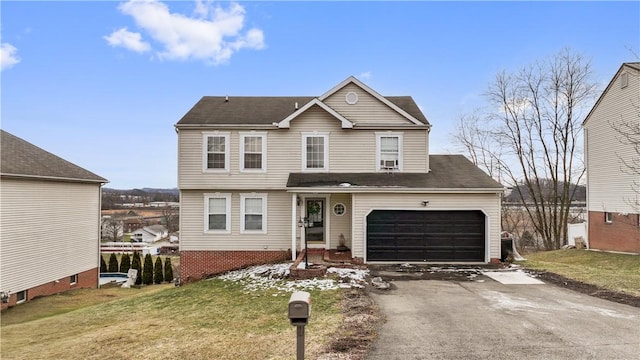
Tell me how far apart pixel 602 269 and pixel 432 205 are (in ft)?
21.6

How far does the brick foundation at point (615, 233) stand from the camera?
17734 millimetres

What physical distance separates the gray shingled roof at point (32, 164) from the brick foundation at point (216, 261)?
774cm

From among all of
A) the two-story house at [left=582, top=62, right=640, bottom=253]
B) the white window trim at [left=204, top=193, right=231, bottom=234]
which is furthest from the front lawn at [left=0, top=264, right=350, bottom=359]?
the two-story house at [left=582, top=62, right=640, bottom=253]

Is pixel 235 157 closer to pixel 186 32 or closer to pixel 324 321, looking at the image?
pixel 186 32

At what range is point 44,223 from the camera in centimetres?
1670

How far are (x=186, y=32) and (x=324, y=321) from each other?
16.1 metres

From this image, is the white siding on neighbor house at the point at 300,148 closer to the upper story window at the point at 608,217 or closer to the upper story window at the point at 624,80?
the upper story window at the point at 624,80

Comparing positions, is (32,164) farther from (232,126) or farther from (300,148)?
(300,148)

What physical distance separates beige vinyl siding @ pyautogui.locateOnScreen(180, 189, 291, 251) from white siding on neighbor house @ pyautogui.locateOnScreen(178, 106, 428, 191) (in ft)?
3.30

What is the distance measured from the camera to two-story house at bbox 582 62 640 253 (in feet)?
57.0

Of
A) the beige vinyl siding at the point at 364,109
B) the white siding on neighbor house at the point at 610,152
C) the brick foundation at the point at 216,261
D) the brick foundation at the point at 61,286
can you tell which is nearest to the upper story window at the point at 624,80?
the white siding on neighbor house at the point at 610,152

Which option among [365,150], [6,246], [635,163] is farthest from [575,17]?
[6,246]

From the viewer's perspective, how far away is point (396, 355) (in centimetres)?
547

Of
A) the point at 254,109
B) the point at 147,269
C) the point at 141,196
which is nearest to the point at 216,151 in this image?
the point at 254,109
